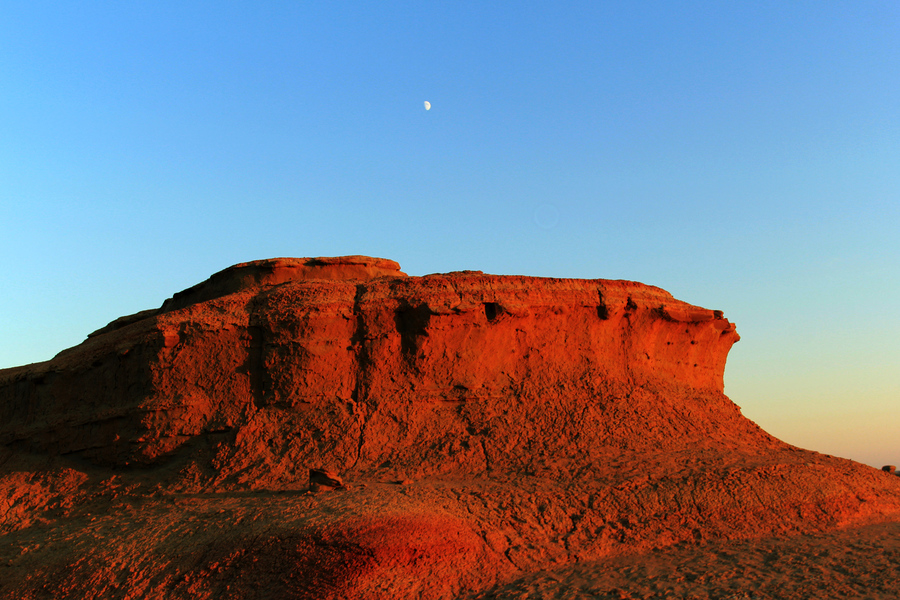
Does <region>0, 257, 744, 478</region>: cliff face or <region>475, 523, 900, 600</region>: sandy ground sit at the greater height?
<region>0, 257, 744, 478</region>: cliff face

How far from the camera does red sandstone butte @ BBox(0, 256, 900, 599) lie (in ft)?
21.6

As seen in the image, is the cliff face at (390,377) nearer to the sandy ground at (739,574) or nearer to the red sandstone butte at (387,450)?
the red sandstone butte at (387,450)

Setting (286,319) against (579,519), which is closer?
(579,519)

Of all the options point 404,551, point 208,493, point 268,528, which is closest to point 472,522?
point 404,551

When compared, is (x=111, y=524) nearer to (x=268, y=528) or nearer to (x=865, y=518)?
(x=268, y=528)

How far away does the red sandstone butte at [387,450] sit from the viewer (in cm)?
659

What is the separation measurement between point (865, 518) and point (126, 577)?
8.49 meters

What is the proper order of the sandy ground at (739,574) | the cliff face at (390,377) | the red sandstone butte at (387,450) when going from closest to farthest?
the sandy ground at (739,574) → the red sandstone butte at (387,450) → the cliff face at (390,377)

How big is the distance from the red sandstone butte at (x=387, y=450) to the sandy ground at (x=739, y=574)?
28 cm

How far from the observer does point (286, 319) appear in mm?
9094

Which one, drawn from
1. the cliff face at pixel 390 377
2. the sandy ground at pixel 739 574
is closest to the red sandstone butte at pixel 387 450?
the cliff face at pixel 390 377

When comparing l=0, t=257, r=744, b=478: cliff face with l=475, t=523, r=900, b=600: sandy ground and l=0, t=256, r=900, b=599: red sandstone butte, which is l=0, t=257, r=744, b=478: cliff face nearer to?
l=0, t=256, r=900, b=599: red sandstone butte

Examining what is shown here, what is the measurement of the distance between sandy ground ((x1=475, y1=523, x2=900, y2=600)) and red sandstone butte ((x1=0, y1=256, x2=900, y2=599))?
275 mm

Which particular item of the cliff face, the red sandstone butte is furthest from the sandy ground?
the cliff face
